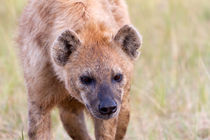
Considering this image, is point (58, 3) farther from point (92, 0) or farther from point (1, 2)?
point (1, 2)

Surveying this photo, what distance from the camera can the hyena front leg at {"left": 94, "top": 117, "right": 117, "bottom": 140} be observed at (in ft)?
17.9

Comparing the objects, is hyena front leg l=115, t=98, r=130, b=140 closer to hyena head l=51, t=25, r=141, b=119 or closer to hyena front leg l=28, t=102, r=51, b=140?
hyena head l=51, t=25, r=141, b=119

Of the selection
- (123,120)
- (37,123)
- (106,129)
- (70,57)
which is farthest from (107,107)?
(123,120)

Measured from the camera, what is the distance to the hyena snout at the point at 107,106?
471 centimetres

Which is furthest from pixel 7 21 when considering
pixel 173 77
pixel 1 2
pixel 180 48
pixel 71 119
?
pixel 71 119

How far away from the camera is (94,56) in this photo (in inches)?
195

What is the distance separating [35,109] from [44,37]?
0.68 meters

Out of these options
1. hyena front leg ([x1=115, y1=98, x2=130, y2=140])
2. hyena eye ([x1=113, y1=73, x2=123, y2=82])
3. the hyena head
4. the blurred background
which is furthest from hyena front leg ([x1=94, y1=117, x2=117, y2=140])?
the blurred background

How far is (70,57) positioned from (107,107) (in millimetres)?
650

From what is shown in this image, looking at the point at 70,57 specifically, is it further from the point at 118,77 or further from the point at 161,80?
the point at 161,80

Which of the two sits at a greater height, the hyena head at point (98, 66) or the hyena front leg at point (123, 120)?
the hyena head at point (98, 66)

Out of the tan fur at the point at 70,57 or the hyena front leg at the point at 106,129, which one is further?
the hyena front leg at the point at 106,129

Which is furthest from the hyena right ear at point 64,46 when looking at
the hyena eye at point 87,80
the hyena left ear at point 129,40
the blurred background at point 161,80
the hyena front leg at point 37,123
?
the blurred background at point 161,80

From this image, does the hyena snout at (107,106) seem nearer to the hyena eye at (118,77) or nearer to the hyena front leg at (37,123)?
the hyena eye at (118,77)
